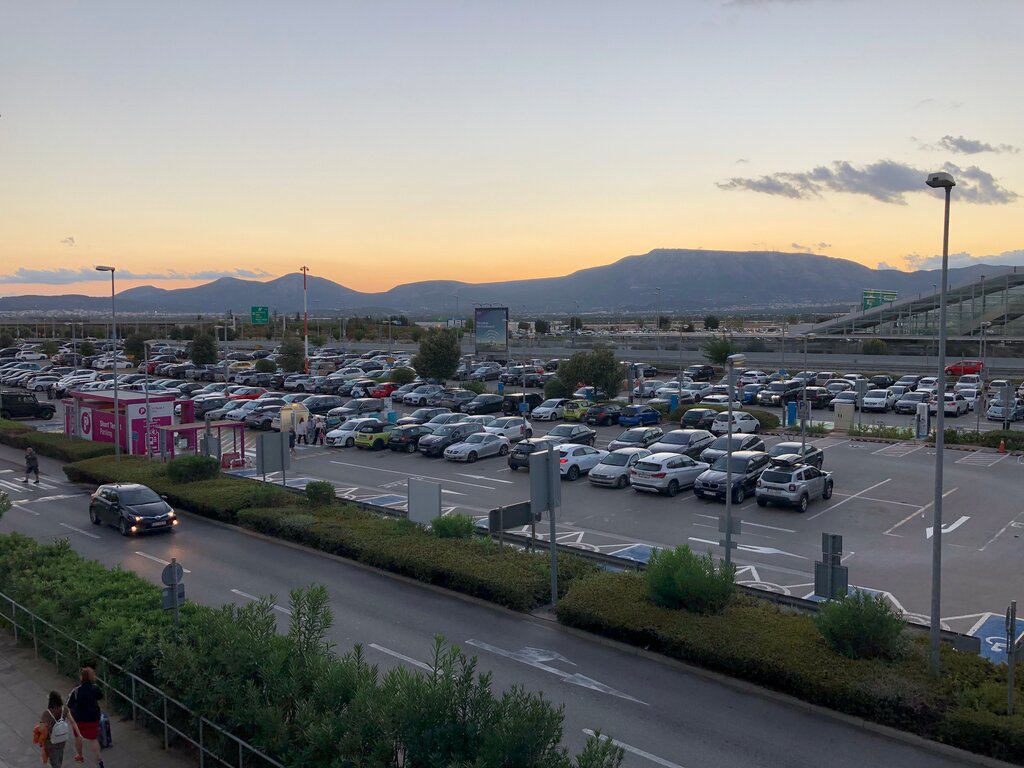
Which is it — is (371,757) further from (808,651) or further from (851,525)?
(851,525)

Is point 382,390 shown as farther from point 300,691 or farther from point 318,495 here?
point 300,691

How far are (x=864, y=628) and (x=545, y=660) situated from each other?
4712mm

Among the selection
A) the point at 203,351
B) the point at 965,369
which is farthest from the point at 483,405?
the point at 965,369

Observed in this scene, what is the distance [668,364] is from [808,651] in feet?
229

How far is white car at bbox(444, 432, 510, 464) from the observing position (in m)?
33.0

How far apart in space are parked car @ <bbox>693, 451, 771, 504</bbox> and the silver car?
7.84ft

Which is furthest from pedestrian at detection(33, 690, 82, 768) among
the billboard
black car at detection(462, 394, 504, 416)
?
the billboard

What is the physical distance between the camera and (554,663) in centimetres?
1301

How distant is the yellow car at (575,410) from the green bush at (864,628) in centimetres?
3130

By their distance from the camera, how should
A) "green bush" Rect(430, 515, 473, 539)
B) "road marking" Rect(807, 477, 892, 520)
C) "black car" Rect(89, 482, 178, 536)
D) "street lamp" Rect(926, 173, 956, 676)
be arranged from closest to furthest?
"street lamp" Rect(926, 173, 956, 676) → "green bush" Rect(430, 515, 473, 539) → "black car" Rect(89, 482, 178, 536) → "road marking" Rect(807, 477, 892, 520)

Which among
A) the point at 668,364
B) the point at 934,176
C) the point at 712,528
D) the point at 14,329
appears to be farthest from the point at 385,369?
the point at 14,329

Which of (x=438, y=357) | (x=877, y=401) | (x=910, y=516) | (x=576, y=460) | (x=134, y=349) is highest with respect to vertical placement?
(x=438, y=357)

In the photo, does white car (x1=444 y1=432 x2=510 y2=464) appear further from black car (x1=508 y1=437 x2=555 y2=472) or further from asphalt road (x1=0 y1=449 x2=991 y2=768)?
asphalt road (x1=0 y1=449 x2=991 y2=768)

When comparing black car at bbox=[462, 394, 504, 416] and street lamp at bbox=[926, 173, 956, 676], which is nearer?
street lamp at bbox=[926, 173, 956, 676]
